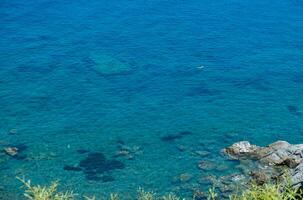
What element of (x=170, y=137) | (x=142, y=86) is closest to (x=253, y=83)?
(x=142, y=86)

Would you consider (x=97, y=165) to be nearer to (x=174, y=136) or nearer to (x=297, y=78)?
(x=174, y=136)

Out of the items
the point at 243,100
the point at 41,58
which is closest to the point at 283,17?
the point at 243,100

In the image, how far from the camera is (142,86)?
230 ft

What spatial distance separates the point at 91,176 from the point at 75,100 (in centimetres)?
1838

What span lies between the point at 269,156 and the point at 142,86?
2399cm

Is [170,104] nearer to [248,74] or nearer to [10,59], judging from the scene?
[248,74]

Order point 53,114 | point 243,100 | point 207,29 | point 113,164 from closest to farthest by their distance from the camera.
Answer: point 113,164, point 53,114, point 243,100, point 207,29

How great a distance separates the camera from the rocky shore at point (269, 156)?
1967 inches

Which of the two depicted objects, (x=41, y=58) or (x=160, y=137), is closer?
(x=160, y=137)

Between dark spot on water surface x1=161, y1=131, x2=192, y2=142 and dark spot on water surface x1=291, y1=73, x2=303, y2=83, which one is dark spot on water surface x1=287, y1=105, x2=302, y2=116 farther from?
dark spot on water surface x1=161, y1=131, x2=192, y2=142

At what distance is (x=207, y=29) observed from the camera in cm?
8875

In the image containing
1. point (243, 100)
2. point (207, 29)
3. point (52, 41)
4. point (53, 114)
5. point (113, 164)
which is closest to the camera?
point (113, 164)

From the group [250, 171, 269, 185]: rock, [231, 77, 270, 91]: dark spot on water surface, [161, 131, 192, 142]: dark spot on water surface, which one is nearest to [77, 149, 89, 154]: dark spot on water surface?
[161, 131, 192, 142]: dark spot on water surface

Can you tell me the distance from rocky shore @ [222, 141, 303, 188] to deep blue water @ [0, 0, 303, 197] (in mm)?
A: 2231
